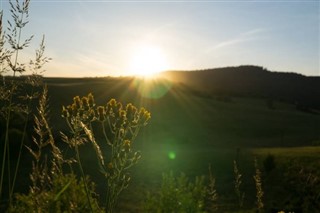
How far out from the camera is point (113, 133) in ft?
10.7

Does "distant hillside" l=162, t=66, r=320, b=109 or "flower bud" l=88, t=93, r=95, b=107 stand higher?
"distant hillside" l=162, t=66, r=320, b=109

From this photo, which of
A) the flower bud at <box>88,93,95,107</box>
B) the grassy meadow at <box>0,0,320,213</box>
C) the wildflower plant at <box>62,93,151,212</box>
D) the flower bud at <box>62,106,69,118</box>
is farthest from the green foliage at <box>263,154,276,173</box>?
the flower bud at <box>62,106,69,118</box>

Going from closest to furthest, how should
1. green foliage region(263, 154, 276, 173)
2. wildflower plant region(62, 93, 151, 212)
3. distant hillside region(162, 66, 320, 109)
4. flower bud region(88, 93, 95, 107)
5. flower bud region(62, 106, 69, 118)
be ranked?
1. wildflower plant region(62, 93, 151, 212)
2. flower bud region(62, 106, 69, 118)
3. flower bud region(88, 93, 95, 107)
4. green foliage region(263, 154, 276, 173)
5. distant hillside region(162, 66, 320, 109)

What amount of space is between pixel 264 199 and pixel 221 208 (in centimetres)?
243

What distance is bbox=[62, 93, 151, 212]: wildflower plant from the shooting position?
273cm

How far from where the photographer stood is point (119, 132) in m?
3.14

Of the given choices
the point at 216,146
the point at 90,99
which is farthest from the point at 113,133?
the point at 216,146

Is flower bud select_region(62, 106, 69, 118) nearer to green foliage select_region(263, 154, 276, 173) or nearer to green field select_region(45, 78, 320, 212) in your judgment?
green field select_region(45, 78, 320, 212)

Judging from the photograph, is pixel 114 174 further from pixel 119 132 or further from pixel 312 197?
pixel 312 197

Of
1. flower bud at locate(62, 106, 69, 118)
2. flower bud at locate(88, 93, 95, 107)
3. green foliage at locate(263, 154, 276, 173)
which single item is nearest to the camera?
flower bud at locate(62, 106, 69, 118)

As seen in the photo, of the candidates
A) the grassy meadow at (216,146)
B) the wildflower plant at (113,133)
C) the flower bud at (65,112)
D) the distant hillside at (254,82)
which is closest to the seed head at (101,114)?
the wildflower plant at (113,133)

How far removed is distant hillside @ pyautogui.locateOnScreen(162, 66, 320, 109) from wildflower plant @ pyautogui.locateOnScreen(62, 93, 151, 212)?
318 feet

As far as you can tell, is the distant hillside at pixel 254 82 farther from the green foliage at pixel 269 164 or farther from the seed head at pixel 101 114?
the seed head at pixel 101 114

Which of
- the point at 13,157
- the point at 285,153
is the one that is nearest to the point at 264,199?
the point at 285,153
